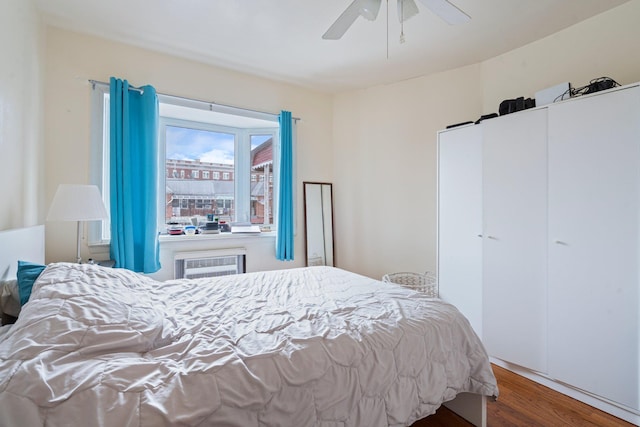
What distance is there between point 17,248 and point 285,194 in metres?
2.18

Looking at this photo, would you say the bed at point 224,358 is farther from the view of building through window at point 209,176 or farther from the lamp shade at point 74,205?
the view of building through window at point 209,176

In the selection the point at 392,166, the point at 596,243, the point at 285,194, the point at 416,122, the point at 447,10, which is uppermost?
the point at 447,10

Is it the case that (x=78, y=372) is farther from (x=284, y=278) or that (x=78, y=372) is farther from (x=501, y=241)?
(x=501, y=241)

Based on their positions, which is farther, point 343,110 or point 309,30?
point 343,110

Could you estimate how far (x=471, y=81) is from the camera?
291 centimetres

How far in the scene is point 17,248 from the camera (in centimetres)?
159

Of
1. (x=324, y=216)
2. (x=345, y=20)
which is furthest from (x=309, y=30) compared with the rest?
(x=324, y=216)

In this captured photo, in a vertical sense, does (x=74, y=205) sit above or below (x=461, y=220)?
above

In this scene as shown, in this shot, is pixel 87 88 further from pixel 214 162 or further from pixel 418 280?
pixel 418 280

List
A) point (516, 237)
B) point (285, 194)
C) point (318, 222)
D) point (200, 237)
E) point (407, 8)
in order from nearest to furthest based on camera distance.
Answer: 1. point (407, 8)
2. point (516, 237)
3. point (200, 237)
4. point (285, 194)
5. point (318, 222)

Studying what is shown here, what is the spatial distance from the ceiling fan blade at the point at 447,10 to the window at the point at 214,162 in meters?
2.08

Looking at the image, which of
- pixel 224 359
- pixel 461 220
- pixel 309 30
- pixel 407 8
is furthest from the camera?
pixel 461 220

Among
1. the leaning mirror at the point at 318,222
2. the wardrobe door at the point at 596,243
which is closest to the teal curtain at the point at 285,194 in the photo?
the leaning mirror at the point at 318,222

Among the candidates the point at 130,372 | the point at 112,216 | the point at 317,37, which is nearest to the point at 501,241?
the point at 317,37
